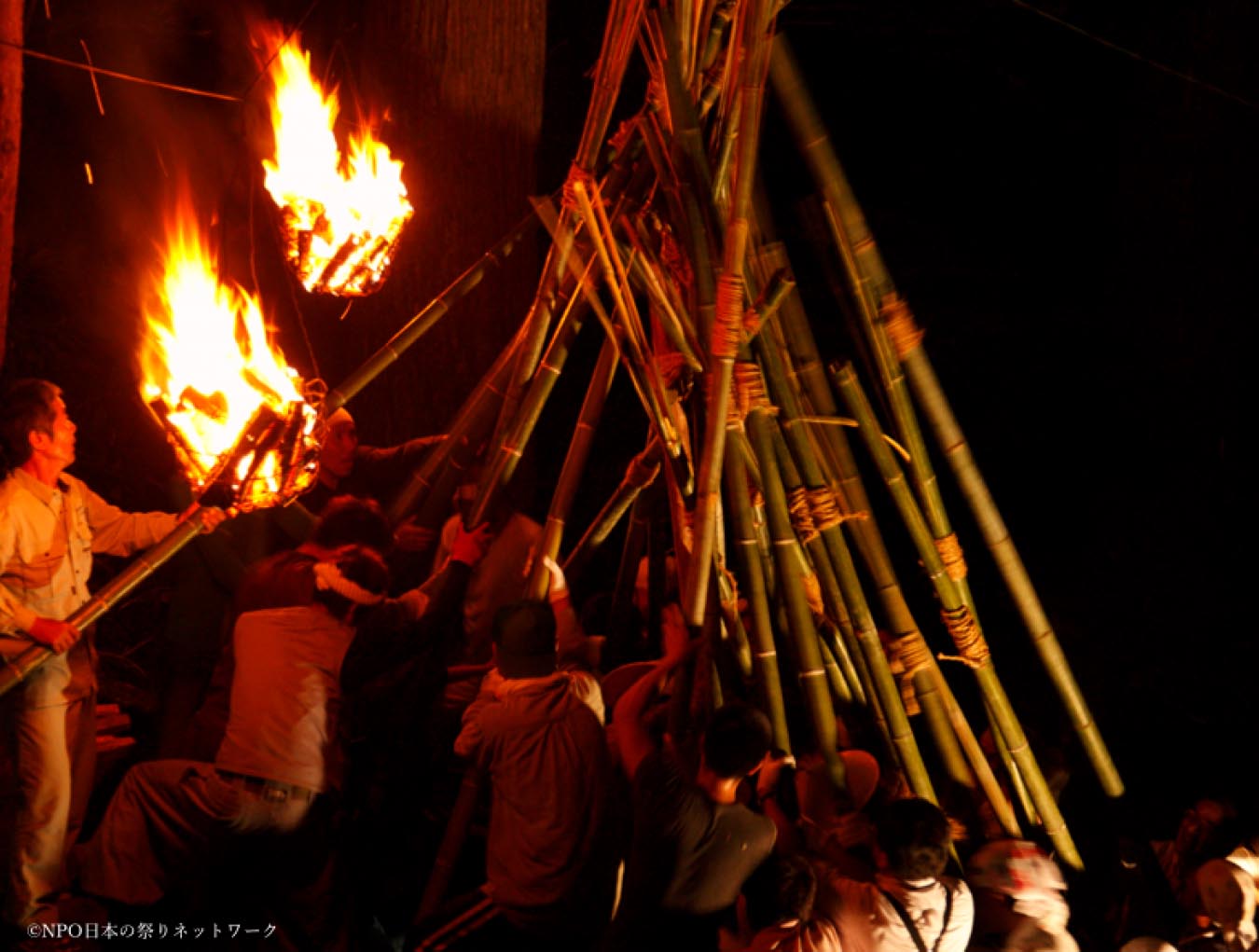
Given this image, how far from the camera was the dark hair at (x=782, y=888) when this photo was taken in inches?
124

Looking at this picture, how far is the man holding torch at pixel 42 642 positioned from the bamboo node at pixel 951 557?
255 centimetres

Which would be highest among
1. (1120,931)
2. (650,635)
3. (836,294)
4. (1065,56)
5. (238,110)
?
(238,110)

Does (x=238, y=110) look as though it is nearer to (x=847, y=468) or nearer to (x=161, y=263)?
(x=161, y=263)

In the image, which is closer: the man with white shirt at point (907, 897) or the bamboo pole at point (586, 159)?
the man with white shirt at point (907, 897)

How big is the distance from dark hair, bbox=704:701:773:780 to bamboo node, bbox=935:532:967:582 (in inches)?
40.0

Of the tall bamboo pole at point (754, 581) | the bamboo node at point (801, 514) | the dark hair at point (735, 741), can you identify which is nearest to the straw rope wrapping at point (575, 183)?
the tall bamboo pole at point (754, 581)

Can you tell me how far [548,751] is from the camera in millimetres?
3473

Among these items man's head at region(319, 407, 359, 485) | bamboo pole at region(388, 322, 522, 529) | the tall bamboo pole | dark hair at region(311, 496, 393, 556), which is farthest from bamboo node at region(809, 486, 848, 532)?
man's head at region(319, 407, 359, 485)

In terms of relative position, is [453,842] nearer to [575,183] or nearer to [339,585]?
[339,585]

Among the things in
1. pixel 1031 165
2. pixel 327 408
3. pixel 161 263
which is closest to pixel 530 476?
pixel 327 408

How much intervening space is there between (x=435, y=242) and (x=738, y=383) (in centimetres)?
279

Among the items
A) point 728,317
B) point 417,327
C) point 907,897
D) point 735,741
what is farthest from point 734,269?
point 907,897

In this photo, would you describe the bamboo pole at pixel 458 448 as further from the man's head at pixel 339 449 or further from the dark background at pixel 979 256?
the dark background at pixel 979 256

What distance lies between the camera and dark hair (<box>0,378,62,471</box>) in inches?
156
